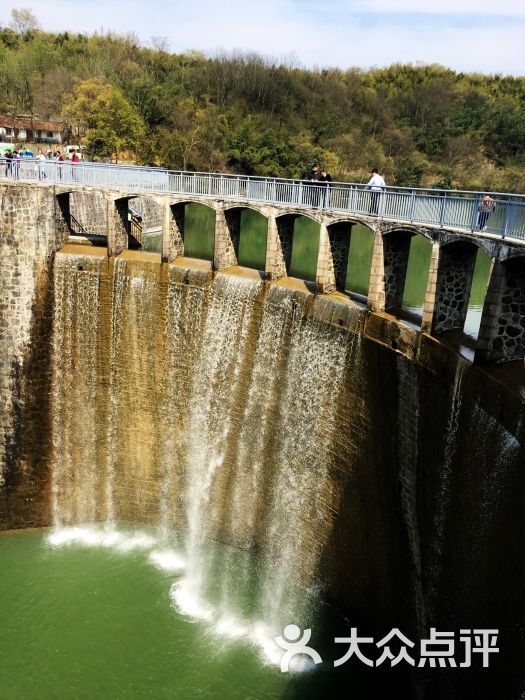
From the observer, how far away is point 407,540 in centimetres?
1636

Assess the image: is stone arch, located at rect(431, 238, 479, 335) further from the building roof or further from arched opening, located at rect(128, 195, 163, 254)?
the building roof

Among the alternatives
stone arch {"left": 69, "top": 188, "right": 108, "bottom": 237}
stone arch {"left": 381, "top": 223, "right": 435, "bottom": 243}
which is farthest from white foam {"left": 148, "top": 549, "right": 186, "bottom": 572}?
stone arch {"left": 69, "top": 188, "right": 108, "bottom": 237}

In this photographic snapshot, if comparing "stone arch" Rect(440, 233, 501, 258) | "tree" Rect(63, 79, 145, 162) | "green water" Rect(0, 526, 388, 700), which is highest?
"tree" Rect(63, 79, 145, 162)

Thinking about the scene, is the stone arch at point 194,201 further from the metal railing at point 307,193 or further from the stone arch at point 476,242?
the stone arch at point 476,242

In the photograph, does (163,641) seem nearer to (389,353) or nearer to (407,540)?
(407,540)

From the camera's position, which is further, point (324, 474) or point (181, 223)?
point (181, 223)

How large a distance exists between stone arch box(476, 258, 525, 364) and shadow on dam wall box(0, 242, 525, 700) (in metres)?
0.67

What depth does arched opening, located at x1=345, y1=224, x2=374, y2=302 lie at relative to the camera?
113 feet

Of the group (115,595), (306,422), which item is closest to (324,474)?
(306,422)

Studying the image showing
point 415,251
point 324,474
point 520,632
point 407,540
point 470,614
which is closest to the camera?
point 520,632

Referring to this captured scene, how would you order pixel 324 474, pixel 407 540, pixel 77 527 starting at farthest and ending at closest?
1. pixel 77 527
2. pixel 324 474
3. pixel 407 540

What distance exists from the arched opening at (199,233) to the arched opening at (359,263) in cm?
886

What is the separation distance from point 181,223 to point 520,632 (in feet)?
57.4

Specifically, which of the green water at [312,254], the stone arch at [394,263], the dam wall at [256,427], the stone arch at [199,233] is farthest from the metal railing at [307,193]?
the stone arch at [199,233]
